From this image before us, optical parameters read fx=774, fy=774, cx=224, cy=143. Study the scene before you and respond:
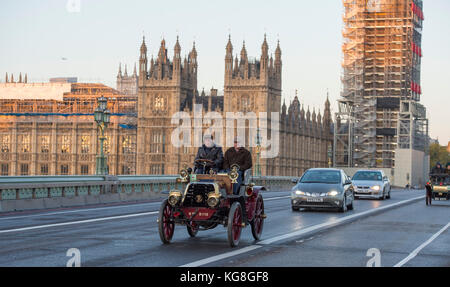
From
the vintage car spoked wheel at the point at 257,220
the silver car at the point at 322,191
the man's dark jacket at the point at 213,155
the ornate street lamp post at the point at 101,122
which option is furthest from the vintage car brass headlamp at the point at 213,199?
the ornate street lamp post at the point at 101,122

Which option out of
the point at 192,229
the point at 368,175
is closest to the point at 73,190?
the point at 192,229

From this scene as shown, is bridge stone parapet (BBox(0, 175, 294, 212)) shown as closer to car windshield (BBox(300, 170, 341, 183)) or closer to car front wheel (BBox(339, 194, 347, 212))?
car windshield (BBox(300, 170, 341, 183))

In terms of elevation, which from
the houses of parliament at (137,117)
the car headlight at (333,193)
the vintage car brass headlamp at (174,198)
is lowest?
the car headlight at (333,193)

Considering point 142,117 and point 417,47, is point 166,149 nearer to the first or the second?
point 142,117

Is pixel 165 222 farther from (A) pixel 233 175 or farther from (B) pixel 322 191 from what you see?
(B) pixel 322 191

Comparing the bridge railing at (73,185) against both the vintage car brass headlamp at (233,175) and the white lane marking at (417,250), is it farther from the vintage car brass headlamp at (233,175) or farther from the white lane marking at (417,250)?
the white lane marking at (417,250)

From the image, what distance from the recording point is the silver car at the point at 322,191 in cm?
2384

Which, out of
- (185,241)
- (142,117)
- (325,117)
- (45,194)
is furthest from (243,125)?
(185,241)

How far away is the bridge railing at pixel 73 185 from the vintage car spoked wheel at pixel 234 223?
414 cm

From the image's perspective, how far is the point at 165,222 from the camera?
13.2 meters

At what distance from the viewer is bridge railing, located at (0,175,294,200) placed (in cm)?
2295

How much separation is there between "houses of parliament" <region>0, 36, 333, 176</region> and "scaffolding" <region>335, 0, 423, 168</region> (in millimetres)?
8037

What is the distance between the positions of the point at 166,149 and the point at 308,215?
71843 millimetres
